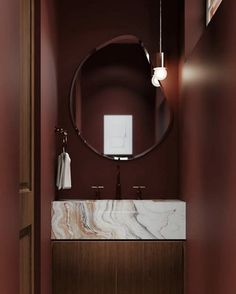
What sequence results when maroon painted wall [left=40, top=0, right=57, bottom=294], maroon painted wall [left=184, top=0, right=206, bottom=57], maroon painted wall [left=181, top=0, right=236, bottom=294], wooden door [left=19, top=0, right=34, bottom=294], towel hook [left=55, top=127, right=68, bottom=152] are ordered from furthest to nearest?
1. towel hook [left=55, top=127, right=68, bottom=152]
2. maroon painted wall [left=184, top=0, right=206, bottom=57]
3. maroon painted wall [left=40, top=0, right=57, bottom=294]
4. wooden door [left=19, top=0, right=34, bottom=294]
5. maroon painted wall [left=181, top=0, right=236, bottom=294]

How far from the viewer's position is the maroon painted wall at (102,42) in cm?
368

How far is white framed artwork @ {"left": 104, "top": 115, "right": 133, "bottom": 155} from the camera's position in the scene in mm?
3668

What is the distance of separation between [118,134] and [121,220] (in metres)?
0.70

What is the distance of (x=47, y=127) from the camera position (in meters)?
3.07

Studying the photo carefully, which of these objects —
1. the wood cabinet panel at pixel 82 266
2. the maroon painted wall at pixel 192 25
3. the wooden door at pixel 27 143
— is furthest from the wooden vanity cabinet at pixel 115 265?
the maroon painted wall at pixel 192 25

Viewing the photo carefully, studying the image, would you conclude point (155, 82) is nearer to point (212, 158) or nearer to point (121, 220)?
point (121, 220)

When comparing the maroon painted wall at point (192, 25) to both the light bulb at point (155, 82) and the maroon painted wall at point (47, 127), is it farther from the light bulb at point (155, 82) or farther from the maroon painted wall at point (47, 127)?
the maroon painted wall at point (47, 127)

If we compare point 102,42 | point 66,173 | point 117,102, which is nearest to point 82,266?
point 66,173

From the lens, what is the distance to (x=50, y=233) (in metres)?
3.24

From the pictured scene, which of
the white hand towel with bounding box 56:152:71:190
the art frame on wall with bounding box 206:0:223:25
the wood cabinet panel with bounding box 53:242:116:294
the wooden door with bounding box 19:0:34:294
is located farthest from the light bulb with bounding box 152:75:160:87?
the wood cabinet panel with bounding box 53:242:116:294

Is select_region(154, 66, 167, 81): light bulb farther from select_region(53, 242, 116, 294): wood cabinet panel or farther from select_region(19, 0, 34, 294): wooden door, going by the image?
select_region(53, 242, 116, 294): wood cabinet panel

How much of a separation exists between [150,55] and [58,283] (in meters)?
1.81

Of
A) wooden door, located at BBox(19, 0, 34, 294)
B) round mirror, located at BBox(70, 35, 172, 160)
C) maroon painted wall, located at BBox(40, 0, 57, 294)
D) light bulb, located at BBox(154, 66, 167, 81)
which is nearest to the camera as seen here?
wooden door, located at BBox(19, 0, 34, 294)

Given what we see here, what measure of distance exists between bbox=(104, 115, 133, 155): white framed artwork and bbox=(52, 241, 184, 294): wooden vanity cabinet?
0.73 m
